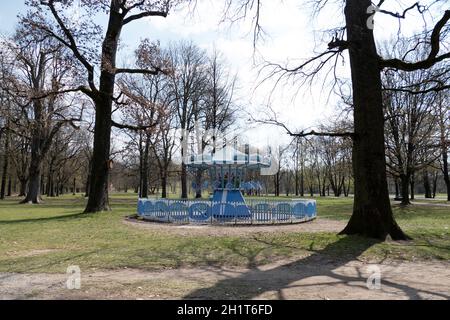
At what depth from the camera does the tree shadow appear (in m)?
6.16

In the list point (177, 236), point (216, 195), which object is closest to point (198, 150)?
point (216, 195)

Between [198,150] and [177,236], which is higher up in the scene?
[198,150]

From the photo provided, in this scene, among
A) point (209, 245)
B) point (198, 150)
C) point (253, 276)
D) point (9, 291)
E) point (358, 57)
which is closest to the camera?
point (9, 291)

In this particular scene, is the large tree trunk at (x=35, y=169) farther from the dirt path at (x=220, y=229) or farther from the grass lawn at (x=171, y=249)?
the grass lawn at (x=171, y=249)

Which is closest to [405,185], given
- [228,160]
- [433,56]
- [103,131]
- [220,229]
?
[228,160]

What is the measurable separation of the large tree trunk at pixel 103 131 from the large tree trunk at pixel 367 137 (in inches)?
521

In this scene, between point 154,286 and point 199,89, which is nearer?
point 154,286

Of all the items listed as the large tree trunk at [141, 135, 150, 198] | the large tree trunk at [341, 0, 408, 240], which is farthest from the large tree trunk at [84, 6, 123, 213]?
the large tree trunk at [141, 135, 150, 198]

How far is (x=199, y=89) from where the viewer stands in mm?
46531

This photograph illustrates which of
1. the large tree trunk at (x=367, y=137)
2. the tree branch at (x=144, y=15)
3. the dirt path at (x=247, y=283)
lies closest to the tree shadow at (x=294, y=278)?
the dirt path at (x=247, y=283)

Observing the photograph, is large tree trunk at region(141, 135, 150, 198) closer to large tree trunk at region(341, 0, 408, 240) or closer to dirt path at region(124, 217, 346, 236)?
dirt path at region(124, 217, 346, 236)

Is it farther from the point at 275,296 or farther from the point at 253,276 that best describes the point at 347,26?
the point at 275,296
